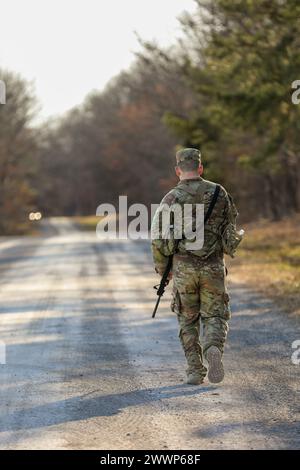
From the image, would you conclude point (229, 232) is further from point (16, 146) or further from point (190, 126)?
point (16, 146)

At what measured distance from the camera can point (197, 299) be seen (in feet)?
28.9

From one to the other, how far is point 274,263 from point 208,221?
47.0 feet

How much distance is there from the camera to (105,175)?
9206cm

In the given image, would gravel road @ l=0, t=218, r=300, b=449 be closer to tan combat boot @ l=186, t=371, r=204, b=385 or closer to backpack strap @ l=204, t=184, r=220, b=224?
tan combat boot @ l=186, t=371, r=204, b=385

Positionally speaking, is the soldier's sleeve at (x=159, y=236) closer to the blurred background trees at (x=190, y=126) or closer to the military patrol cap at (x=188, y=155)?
the military patrol cap at (x=188, y=155)

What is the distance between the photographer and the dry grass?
16.7 m

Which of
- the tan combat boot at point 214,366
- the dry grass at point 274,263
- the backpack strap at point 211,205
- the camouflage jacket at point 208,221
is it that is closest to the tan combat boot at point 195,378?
the tan combat boot at point 214,366

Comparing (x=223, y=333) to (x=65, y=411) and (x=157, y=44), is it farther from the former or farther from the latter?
(x=157, y=44)

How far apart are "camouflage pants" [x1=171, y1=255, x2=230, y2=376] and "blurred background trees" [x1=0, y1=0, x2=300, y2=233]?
1322 cm

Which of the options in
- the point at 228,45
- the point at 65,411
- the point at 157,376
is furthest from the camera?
the point at 228,45

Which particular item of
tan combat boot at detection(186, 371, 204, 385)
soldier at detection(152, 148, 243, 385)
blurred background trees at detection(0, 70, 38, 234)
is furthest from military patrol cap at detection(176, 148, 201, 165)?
blurred background trees at detection(0, 70, 38, 234)

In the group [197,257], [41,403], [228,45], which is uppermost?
[228,45]
